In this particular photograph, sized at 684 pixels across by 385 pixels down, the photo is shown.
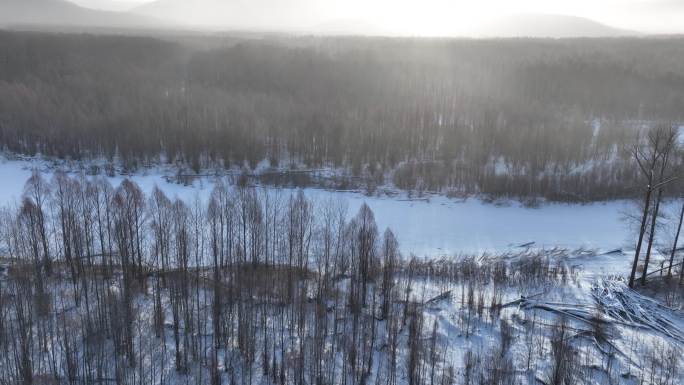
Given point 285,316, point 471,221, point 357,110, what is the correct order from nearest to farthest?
point 285,316 < point 471,221 < point 357,110

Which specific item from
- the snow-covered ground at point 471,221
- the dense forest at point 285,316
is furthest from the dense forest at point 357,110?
the dense forest at point 285,316

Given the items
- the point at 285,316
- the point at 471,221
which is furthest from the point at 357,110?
the point at 285,316

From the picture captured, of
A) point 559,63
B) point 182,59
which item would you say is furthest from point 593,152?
point 182,59

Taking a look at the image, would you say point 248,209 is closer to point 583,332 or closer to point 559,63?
point 583,332

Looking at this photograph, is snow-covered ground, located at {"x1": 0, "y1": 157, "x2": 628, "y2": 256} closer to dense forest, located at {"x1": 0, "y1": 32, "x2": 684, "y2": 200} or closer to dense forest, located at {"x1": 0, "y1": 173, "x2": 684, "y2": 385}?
dense forest, located at {"x1": 0, "y1": 32, "x2": 684, "y2": 200}

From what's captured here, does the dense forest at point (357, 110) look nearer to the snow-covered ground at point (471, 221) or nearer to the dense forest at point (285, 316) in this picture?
the snow-covered ground at point (471, 221)

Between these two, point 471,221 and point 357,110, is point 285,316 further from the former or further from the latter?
point 357,110

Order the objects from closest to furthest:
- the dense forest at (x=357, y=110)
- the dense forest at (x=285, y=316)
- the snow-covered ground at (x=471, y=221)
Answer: the dense forest at (x=285, y=316)
the snow-covered ground at (x=471, y=221)
the dense forest at (x=357, y=110)
